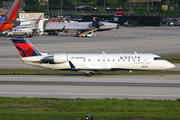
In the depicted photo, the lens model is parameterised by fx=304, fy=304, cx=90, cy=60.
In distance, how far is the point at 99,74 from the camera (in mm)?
40719

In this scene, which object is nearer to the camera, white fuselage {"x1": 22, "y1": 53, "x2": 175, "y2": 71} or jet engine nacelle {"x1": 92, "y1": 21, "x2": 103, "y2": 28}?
white fuselage {"x1": 22, "y1": 53, "x2": 175, "y2": 71}

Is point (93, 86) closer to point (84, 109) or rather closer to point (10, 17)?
point (84, 109)

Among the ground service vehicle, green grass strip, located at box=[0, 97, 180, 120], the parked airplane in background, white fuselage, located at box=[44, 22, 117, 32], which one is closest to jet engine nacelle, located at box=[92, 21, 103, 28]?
white fuselage, located at box=[44, 22, 117, 32]

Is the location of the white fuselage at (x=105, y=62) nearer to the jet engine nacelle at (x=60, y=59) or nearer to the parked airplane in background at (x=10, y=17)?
the jet engine nacelle at (x=60, y=59)

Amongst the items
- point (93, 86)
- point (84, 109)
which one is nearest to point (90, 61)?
point (93, 86)

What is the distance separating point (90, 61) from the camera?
3753 centimetres

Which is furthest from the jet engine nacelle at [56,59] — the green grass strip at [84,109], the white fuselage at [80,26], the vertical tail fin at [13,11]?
the white fuselage at [80,26]

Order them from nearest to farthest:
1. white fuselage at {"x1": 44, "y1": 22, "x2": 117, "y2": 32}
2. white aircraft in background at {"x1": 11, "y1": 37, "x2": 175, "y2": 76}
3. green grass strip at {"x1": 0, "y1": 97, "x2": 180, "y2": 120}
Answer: green grass strip at {"x1": 0, "y1": 97, "x2": 180, "y2": 120}
white aircraft in background at {"x1": 11, "y1": 37, "x2": 175, "y2": 76}
white fuselage at {"x1": 44, "y1": 22, "x2": 117, "y2": 32}

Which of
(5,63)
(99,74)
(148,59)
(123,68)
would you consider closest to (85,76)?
(99,74)

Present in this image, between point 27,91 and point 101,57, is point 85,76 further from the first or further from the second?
point 27,91

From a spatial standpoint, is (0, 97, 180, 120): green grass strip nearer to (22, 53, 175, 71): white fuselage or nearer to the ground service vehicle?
(22, 53, 175, 71): white fuselage

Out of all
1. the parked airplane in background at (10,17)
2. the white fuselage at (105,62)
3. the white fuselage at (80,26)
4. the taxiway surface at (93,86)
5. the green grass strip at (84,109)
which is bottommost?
the taxiway surface at (93,86)

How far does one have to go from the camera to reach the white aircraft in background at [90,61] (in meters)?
37.2

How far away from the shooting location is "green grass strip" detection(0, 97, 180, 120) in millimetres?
20750
